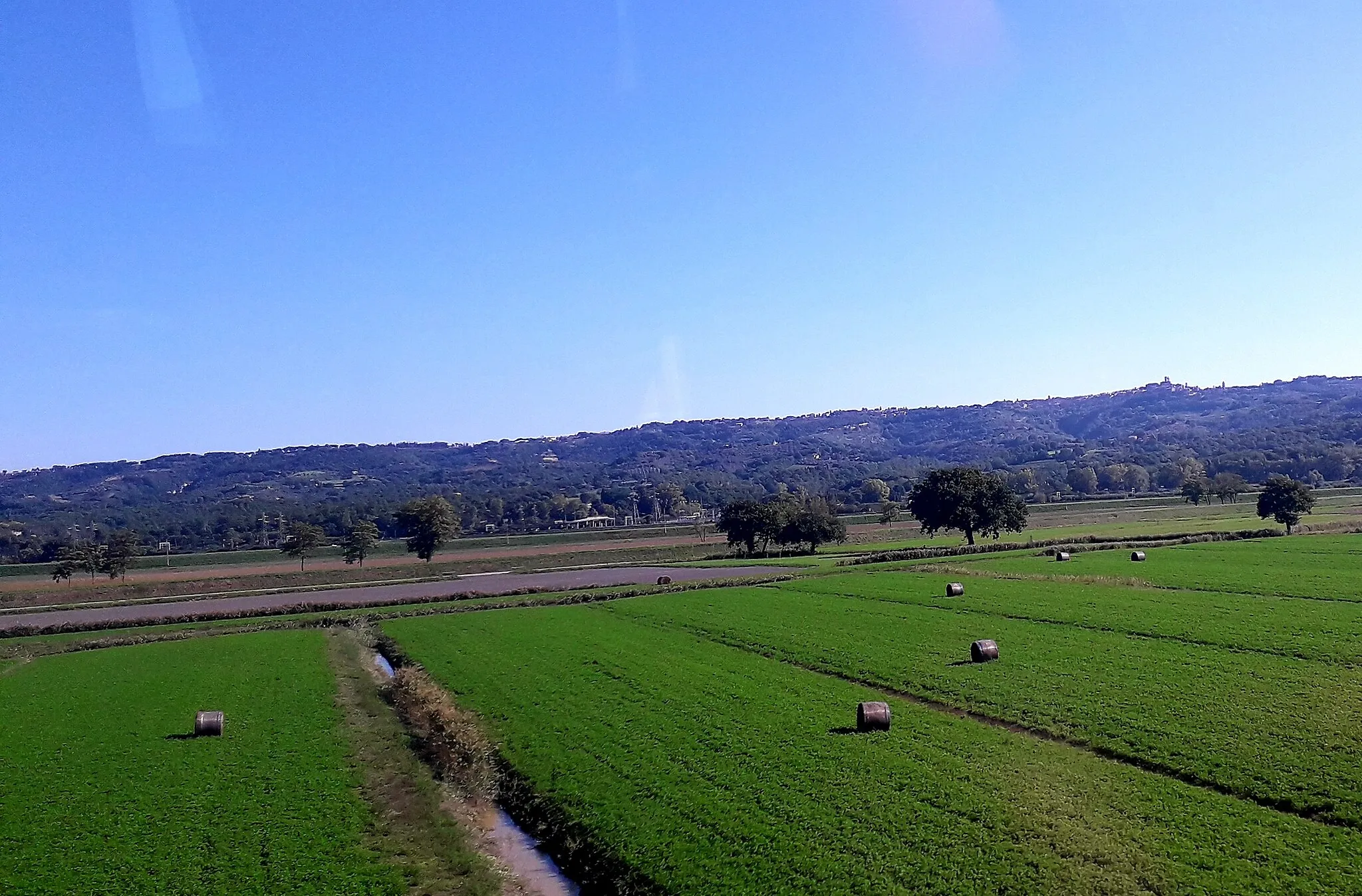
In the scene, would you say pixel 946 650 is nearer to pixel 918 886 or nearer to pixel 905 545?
pixel 918 886

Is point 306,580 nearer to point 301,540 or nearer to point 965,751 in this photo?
point 301,540

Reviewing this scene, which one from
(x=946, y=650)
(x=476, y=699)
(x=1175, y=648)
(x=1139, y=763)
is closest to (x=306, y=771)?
(x=476, y=699)

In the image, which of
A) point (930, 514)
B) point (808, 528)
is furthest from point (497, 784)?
A: point (808, 528)

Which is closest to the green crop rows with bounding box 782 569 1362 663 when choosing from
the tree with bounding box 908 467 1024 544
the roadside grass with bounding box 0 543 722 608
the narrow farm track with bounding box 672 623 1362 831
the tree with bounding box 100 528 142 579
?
the narrow farm track with bounding box 672 623 1362 831

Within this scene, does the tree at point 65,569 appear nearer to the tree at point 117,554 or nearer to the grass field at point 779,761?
the tree at point 117,554

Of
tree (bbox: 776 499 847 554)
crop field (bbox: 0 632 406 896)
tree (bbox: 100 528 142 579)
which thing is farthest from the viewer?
tree (bbox: 100 528 142 579)

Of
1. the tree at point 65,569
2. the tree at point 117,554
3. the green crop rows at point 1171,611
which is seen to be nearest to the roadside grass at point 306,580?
the tree at point 65,569

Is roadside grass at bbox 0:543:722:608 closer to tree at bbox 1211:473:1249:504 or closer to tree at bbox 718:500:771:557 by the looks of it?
tree at bbox 718:500:771:557
